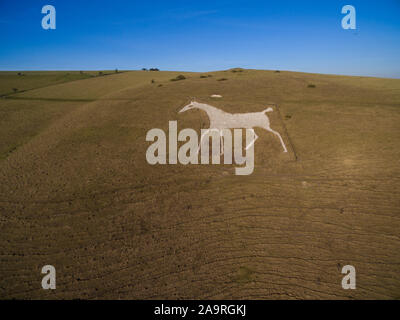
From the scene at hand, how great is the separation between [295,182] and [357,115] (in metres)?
15.3

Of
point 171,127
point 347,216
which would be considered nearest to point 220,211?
point 347,216

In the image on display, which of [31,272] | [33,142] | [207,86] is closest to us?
[31,272]

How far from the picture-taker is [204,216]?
1020 centimetres

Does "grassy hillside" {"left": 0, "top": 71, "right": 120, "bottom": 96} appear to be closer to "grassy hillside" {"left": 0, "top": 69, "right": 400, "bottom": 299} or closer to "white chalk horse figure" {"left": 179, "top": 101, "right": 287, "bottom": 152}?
"grassy hillside" {"left": 0, "top": 69, "right": 400, "bottom": 299}

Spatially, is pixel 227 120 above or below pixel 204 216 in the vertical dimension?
above

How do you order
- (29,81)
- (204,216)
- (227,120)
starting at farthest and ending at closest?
(29,81), (227,120), (204,216)

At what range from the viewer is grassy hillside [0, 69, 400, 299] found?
732 cm

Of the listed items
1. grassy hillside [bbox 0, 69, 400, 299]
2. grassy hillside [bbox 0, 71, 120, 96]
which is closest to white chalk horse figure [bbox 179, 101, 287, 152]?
grassy hillside [bbox 0, 69, 400, 299]

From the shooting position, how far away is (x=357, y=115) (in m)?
20.6

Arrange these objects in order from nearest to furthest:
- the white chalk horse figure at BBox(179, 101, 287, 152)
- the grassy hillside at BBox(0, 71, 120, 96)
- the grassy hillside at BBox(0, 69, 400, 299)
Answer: the grassy hillside at BBox(0, 69, 400, 299) → the white chalk horse figure at BBox(179, 101, 287, 152) → the grassy hillside at BBox(0, 71, 120, 96)

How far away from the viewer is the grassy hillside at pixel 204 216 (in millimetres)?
7320

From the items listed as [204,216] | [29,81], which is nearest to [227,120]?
[204,216]

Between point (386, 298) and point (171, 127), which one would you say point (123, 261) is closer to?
point (386, 298)

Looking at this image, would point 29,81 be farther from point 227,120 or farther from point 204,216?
point 204,216
